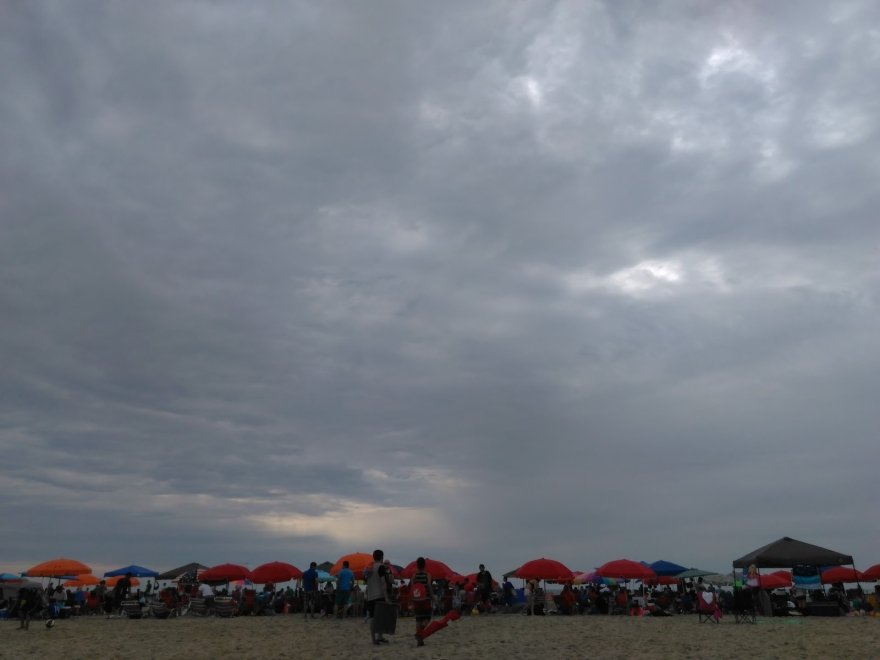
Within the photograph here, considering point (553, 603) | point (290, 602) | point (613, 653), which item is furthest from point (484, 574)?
point (613, 653)

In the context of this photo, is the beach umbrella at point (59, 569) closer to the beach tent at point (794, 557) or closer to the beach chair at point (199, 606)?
the beach chair at point (199, 606)

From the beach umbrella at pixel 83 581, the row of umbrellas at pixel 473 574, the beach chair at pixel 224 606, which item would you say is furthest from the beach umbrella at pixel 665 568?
the beach umbrella at pixel 83 581

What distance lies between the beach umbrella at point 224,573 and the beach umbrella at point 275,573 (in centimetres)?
206

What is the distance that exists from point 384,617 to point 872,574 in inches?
1079

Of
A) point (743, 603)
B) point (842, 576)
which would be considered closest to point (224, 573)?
point (743, 603)

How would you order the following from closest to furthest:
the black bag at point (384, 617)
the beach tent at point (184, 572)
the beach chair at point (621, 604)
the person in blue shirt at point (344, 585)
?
the black bag at point (384, 617) < the person in blue shirt at point (344, 585) < the beach chair at point (621, 604) < the beach tent at point (184, 572)

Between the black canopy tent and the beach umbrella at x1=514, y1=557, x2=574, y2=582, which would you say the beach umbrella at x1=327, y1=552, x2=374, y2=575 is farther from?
the black canopy tent

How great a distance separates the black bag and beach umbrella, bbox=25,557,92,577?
890 inches

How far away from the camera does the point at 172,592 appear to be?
1233 inches

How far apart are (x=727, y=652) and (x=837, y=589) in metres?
25.3

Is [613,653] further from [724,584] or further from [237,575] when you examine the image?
[724,584]

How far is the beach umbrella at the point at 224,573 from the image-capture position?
98.8 ft

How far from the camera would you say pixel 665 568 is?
33594 millimetres

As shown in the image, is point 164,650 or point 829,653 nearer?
point 829,653
